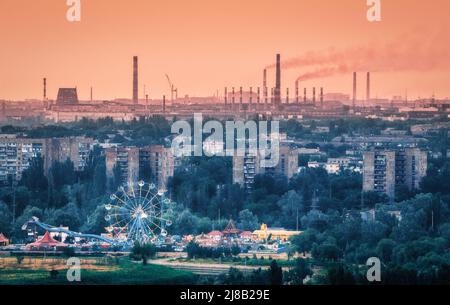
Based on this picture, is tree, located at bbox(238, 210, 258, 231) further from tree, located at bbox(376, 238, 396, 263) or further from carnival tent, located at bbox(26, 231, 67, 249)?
tree, located at bbox(376, 238, 396, 263)

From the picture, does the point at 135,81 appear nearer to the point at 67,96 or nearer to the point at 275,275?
the point at 67,96

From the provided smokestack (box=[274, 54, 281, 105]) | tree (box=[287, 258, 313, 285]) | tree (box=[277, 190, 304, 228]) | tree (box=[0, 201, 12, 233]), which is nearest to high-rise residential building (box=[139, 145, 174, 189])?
tree (box=[277, 190, 304, 228])

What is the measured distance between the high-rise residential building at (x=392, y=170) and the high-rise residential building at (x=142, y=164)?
216cm

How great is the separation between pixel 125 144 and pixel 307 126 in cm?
641

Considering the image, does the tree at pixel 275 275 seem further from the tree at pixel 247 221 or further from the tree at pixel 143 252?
the tree at pixel 247 221

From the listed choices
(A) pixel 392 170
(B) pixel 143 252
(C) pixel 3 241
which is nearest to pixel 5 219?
(C) pixel 3 241

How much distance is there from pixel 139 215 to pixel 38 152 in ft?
20.7

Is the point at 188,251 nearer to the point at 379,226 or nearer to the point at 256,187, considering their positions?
the point at 379,226

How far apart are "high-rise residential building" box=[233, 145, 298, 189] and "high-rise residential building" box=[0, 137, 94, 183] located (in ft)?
6.13

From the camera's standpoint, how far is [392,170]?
24.8m

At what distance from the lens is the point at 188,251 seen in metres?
18.8

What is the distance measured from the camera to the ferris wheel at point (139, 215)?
20.3 m
